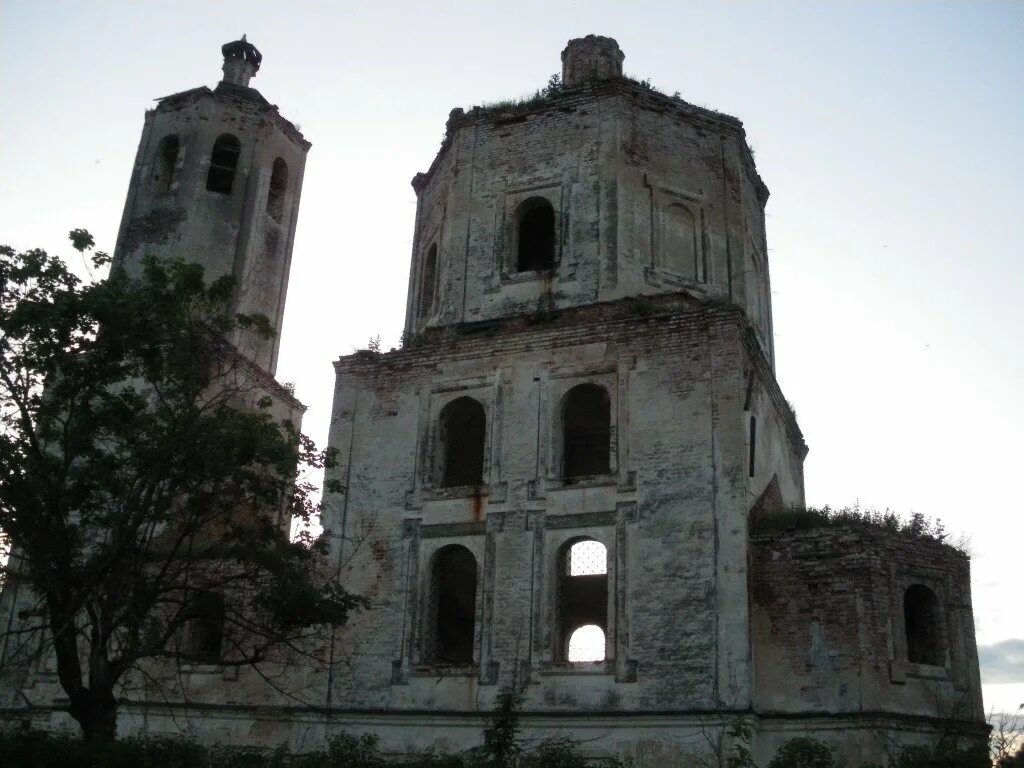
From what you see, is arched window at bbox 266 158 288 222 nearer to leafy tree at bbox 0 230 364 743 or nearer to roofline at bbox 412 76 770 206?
roofline at bbox 412 76 770 206

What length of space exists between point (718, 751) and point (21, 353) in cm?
866

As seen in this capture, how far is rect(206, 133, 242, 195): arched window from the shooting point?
20.4m

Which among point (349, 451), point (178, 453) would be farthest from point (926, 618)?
point (178, 453)

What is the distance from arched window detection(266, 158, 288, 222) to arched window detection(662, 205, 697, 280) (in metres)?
8.19

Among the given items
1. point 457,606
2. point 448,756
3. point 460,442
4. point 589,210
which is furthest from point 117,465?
point 589,210

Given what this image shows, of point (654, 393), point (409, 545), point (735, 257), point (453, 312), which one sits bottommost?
point (409, 545)

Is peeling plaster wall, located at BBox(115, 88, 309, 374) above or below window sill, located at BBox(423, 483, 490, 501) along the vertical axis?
above

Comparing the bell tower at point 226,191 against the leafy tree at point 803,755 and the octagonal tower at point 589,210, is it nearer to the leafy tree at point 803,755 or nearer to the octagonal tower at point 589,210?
the octagonal tower at point 589,210

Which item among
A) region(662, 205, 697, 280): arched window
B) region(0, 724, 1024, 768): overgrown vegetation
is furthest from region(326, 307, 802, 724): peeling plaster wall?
region(662, 205, 697, 280): arched window

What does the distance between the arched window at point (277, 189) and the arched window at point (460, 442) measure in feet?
22.0

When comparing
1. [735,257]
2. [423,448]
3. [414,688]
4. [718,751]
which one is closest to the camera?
[718,751]

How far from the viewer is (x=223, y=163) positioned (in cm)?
2064

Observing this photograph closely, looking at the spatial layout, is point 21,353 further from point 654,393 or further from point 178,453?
point 654,393

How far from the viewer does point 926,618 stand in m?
13.9
